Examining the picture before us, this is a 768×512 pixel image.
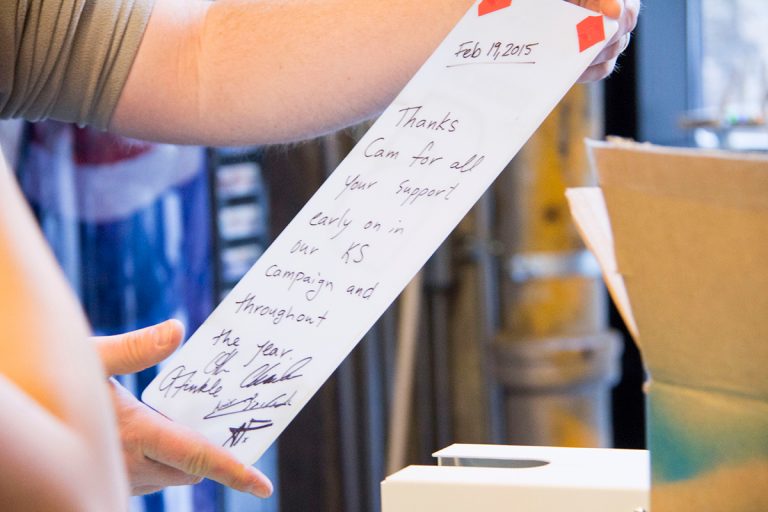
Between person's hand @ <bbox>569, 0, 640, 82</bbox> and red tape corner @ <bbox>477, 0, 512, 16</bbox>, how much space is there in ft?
0.16

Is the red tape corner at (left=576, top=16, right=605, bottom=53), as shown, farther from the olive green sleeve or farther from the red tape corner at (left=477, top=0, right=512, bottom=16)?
the olive green sleeve

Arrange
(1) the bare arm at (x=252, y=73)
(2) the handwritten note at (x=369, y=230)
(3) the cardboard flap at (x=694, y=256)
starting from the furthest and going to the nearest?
(1) the bare arm at (x=252, y=73) → (2) the handwritten note at (x=369, y=230) → (3) the cardboard flap at (x=694, y=256)

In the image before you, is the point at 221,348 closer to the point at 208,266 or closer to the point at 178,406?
the point at 178,406

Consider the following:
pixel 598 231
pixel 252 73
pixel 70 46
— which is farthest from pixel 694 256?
pixel 70 46

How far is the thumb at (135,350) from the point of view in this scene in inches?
25.7

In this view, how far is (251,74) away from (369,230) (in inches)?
12.6

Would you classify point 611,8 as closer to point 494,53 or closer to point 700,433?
point 494,53

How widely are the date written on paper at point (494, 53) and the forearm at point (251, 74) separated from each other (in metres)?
0.18

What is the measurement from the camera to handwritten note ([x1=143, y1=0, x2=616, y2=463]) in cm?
73

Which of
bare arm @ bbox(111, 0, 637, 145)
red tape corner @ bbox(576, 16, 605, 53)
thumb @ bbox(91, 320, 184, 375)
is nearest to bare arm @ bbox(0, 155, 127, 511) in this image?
thumb @ bbox(91, 320, 184, 375)

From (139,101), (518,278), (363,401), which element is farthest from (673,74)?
(139,101)
